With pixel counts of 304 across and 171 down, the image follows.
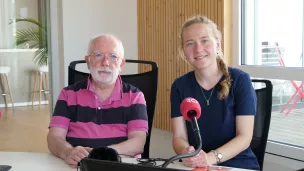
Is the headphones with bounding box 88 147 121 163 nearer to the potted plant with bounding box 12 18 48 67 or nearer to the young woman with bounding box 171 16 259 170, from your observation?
the young woman with bounding box 171 16 259 170

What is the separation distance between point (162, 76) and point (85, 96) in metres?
2.87

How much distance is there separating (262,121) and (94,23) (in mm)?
3639

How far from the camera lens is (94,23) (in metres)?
5.48

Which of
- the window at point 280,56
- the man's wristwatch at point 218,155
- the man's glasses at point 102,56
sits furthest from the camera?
the window at point 280,56

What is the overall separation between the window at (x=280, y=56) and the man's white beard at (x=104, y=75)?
1637mm

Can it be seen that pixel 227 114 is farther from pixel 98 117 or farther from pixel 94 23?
pixel 94 23

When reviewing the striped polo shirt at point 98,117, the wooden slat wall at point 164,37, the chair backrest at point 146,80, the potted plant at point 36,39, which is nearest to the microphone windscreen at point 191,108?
the striped polo shirt at point 98,117

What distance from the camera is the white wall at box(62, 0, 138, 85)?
5.34m

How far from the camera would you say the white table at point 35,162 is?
5.56 ft

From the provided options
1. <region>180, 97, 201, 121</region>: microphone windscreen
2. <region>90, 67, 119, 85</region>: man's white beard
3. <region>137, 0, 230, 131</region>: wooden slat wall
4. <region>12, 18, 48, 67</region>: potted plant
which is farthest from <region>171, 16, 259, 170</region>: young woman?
<region>12, 18, 48, 67</region>: potted plant

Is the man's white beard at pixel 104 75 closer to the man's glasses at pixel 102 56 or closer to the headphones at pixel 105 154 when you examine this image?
the man's glasses at pixel 102 56

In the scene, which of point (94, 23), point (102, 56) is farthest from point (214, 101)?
point (94, 23)

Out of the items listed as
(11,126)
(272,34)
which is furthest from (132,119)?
(11,126)

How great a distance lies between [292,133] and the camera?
3.69 meters
